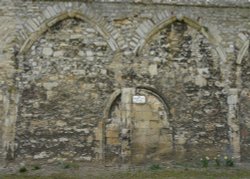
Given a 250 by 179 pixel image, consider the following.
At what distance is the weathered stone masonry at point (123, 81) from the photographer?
10781 mm

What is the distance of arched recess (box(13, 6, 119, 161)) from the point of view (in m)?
10.7

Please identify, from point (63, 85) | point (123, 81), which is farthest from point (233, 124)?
point (63, 85)

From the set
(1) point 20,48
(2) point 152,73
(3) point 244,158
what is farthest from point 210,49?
(1) point 20,48

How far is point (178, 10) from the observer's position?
11.5 meters

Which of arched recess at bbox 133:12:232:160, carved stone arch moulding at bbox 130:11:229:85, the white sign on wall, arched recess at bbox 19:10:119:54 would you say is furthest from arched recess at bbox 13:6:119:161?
arched recess at bbox 133:12:232:160

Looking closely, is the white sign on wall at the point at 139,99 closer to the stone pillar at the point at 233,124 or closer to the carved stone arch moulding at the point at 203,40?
the carved stone arch moulding at the point at 203,40

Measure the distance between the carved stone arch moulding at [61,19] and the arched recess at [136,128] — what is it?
1401 millimetres

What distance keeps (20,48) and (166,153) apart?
4517 mm

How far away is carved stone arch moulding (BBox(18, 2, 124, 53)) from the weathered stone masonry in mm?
26

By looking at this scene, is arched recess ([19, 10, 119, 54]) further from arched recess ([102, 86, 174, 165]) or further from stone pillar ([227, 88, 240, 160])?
stone pillar ([227, 88, 240, 160])

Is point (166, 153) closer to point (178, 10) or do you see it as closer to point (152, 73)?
point (152, 73)

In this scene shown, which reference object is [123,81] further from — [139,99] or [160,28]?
[160,28]

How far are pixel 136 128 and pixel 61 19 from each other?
339 cm

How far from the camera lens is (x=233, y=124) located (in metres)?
11.2
